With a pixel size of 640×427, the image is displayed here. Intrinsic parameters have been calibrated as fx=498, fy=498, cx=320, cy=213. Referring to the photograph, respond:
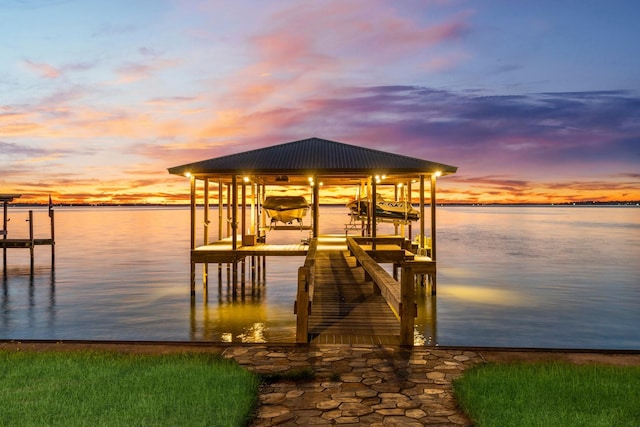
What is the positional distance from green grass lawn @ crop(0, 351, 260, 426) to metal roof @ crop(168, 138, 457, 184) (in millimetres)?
10402

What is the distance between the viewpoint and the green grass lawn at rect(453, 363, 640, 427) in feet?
18.7

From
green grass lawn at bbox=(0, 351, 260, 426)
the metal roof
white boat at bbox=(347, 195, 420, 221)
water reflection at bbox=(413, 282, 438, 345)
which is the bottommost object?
water reflection at bbox=(413, 282, 438, 345)

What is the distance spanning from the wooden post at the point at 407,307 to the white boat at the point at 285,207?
40.8ft

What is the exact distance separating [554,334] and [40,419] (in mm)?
14304

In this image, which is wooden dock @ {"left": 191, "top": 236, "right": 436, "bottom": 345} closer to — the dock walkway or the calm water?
the dock walkway

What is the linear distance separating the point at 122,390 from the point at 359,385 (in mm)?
3131

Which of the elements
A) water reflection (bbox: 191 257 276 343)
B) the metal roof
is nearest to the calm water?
water reflection (bbox: 191 257 276 343)

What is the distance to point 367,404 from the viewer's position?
234 inches

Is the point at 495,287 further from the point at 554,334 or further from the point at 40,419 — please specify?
the point at 40,419

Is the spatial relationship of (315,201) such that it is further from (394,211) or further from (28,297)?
(28,297)

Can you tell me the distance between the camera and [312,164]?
17859 millimetres

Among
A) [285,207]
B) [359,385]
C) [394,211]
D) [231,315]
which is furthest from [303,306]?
[285,207]

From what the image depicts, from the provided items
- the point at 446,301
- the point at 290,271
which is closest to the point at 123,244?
the point at 290,271

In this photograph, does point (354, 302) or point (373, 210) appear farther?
point (373, 210)
